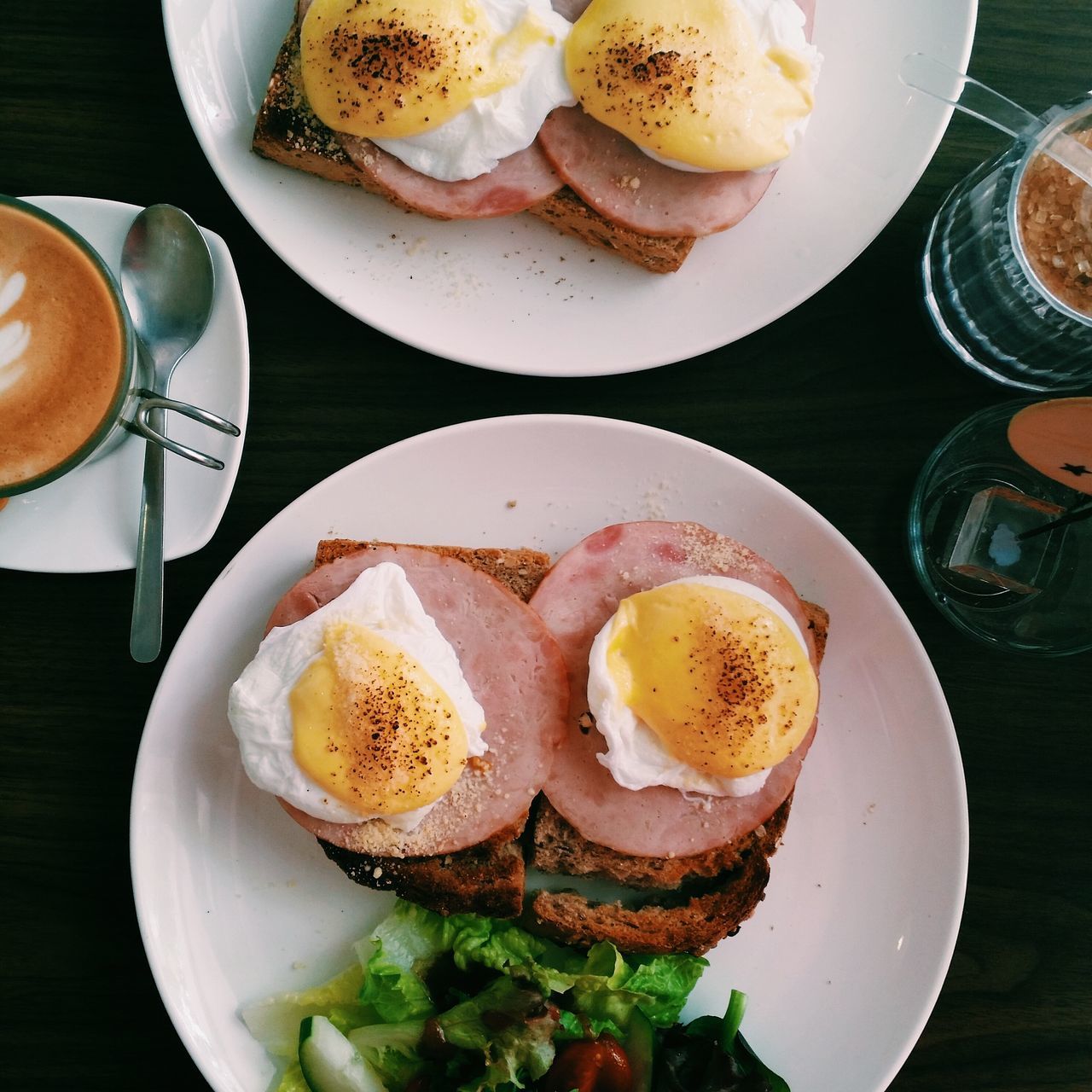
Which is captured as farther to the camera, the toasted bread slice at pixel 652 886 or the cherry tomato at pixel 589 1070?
the toasted bread slice at pixel 652 886

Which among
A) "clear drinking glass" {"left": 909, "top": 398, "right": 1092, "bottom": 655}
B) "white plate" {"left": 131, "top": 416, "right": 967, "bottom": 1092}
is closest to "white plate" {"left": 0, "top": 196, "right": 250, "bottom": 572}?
"white plate" {"left": 131, "top": 416, "right": 967, "bottom": 1092}

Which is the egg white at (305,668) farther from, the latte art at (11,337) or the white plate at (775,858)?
the latte art at (11,337)

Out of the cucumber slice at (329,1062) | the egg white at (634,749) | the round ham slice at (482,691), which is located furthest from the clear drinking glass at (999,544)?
the cucumber slice at (329,1062)

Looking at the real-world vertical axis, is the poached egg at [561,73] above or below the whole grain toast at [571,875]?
above

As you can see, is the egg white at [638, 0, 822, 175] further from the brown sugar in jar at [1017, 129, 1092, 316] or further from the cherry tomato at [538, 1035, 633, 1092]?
the cherry tomato at [538, 1035, 633, 1092]

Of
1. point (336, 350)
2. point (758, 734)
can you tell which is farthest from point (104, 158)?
point (758, 734)

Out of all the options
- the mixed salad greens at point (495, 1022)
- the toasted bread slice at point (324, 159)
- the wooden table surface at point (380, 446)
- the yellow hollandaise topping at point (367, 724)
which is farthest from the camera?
the wooden table surface at point (380, 446)
